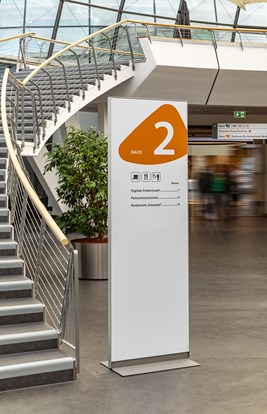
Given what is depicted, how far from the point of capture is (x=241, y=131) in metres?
21.2

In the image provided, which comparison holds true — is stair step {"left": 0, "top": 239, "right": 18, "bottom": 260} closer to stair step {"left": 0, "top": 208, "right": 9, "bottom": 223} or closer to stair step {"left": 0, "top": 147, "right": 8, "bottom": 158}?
stair step {"left": 0, "top": 208, "right": 9, "bottom": 223}

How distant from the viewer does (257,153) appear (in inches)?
982

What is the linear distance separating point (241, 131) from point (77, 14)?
654 cm

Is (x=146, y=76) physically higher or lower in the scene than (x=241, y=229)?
higher

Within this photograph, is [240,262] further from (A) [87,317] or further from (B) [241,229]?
(B) [241,229]

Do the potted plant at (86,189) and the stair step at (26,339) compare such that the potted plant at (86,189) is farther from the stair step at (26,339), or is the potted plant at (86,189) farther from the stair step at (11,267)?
the stair step at (26,339)

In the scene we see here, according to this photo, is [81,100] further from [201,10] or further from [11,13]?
[201,10]

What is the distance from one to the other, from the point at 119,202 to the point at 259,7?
21.6 m

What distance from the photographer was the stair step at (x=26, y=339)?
5301 mm

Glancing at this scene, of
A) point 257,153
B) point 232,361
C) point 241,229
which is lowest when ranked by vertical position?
point 232,361

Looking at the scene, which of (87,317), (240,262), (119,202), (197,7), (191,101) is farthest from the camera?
(197,7)

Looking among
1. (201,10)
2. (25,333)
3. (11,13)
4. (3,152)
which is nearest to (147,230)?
(25,333)

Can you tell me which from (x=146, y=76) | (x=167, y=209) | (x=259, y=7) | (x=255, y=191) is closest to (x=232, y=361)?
(x=167, y=209)

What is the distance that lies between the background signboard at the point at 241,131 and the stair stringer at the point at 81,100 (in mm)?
5933
